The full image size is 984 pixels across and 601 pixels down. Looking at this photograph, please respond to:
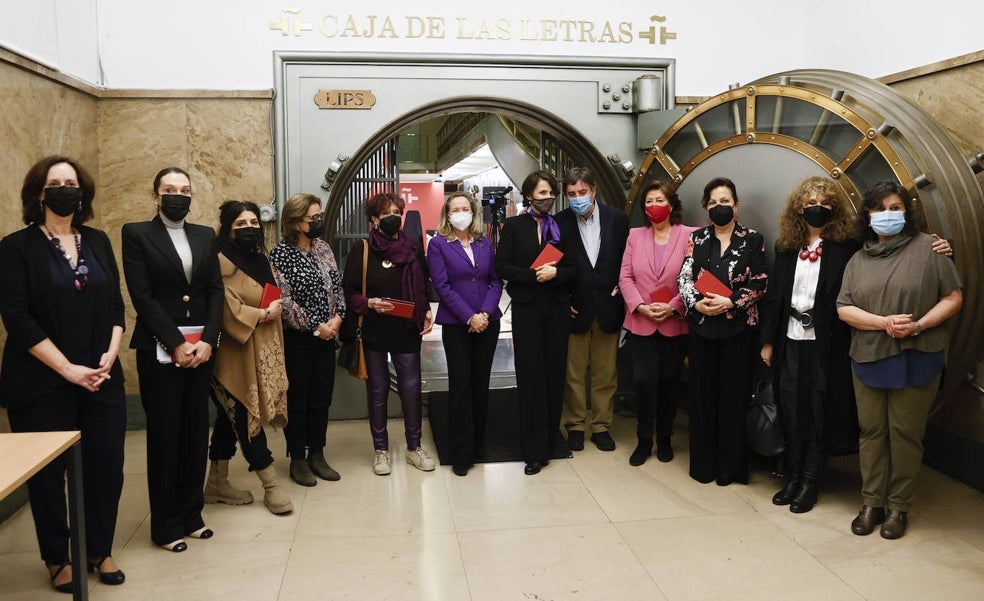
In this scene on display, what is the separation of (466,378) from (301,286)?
37.0 inches

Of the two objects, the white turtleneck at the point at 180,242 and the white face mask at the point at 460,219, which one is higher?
the white face mask at the point at 460,219

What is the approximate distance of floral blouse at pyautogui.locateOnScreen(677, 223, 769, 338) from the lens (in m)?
3.55

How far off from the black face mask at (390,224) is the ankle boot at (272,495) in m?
1.24

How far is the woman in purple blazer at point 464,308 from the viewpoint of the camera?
3.84 m

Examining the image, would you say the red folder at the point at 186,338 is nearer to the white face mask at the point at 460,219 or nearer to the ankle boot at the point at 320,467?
the ankle boot at the point at 320,467

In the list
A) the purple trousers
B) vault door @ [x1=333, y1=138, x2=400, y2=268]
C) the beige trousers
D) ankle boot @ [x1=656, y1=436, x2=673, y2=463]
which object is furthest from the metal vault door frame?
ankle boot @ [x1=656, y1=436, x2=673, y2=463]

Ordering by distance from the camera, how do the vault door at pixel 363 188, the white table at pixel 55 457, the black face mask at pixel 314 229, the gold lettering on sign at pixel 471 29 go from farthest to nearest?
the vault door at pixel 363 188 < the gold lettering on sign at pixel 471 29 < the black face mask at pixel 314 229 < the white table at pixel 55 457

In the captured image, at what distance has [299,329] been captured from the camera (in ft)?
11.9

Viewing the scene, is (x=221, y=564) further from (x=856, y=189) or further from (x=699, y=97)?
(x=699, y=97)

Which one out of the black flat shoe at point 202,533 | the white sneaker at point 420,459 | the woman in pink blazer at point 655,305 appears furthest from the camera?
the white sneaker at point 420,459

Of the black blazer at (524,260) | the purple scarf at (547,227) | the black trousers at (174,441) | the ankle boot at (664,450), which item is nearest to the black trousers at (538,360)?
the black blazer at (524,260)

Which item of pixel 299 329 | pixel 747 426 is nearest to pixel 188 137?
pixel 299 329

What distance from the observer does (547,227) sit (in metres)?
3.99

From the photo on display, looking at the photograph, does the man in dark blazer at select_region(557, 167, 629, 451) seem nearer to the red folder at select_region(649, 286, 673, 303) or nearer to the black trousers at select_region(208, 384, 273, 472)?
the red folder at select_region(649, 286, 673, 303)
